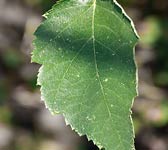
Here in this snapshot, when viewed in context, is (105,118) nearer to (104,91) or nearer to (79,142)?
(104,91)

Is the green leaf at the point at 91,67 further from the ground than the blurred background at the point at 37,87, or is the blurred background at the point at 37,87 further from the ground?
the green leaf at the point at 91,67

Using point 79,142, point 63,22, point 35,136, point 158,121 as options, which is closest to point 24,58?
point 35,136

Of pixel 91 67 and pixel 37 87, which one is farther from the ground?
pixel 91 67

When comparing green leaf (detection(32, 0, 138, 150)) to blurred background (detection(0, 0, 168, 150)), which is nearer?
green leaf (detection(32, 0, 138, 150))

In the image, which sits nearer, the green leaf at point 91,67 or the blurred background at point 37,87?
the green leaf at point 91,67

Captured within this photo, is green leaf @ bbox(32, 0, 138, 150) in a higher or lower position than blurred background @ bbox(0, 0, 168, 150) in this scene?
higher
